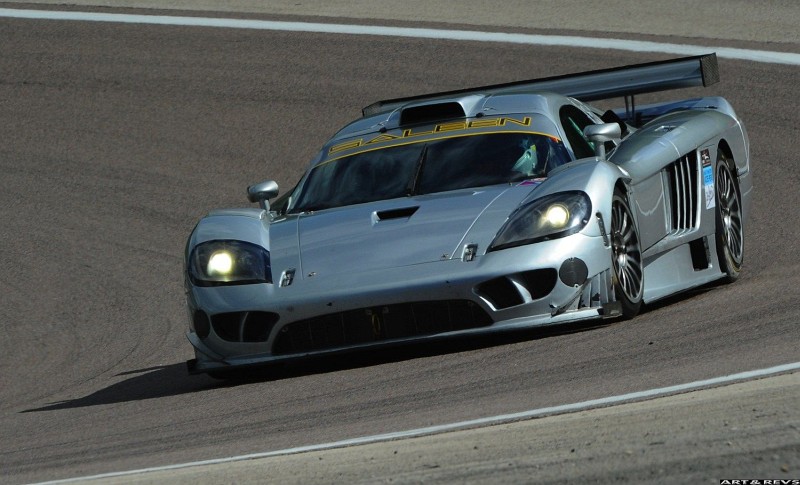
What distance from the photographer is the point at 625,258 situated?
719cm

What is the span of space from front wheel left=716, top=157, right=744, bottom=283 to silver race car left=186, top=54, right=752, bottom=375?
19 millimetres

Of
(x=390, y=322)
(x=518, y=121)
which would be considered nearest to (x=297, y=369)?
(x=390, y=322)

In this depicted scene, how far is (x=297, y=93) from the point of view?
1570 centimetres

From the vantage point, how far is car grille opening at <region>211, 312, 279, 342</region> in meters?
6.94

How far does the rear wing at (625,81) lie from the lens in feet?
30.1

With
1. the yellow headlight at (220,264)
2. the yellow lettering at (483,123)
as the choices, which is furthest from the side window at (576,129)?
the yellow headlight at (220,264)

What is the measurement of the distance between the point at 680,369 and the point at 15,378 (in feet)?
15.7

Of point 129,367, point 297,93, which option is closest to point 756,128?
point 297,93

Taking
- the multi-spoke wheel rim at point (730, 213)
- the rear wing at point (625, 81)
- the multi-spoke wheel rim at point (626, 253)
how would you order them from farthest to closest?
the rear wing at point (625, 81)
the multi-spoke wheel rim at point (730, 213)
the multi-spoke wheel rim at point (626, 253)

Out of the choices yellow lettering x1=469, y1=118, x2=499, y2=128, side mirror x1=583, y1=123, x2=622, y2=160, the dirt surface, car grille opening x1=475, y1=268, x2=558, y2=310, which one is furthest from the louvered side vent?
the dirt surface

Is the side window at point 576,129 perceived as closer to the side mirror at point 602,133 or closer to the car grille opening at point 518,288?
the side mirror at point 602,133

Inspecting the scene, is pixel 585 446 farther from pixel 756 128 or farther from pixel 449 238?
pixel 756 128

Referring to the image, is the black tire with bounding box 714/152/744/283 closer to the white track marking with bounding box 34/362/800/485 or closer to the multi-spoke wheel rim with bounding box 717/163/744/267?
the multi-spoke wheel rim with bounding box 717/163/744/267

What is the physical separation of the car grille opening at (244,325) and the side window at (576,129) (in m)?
2.03
